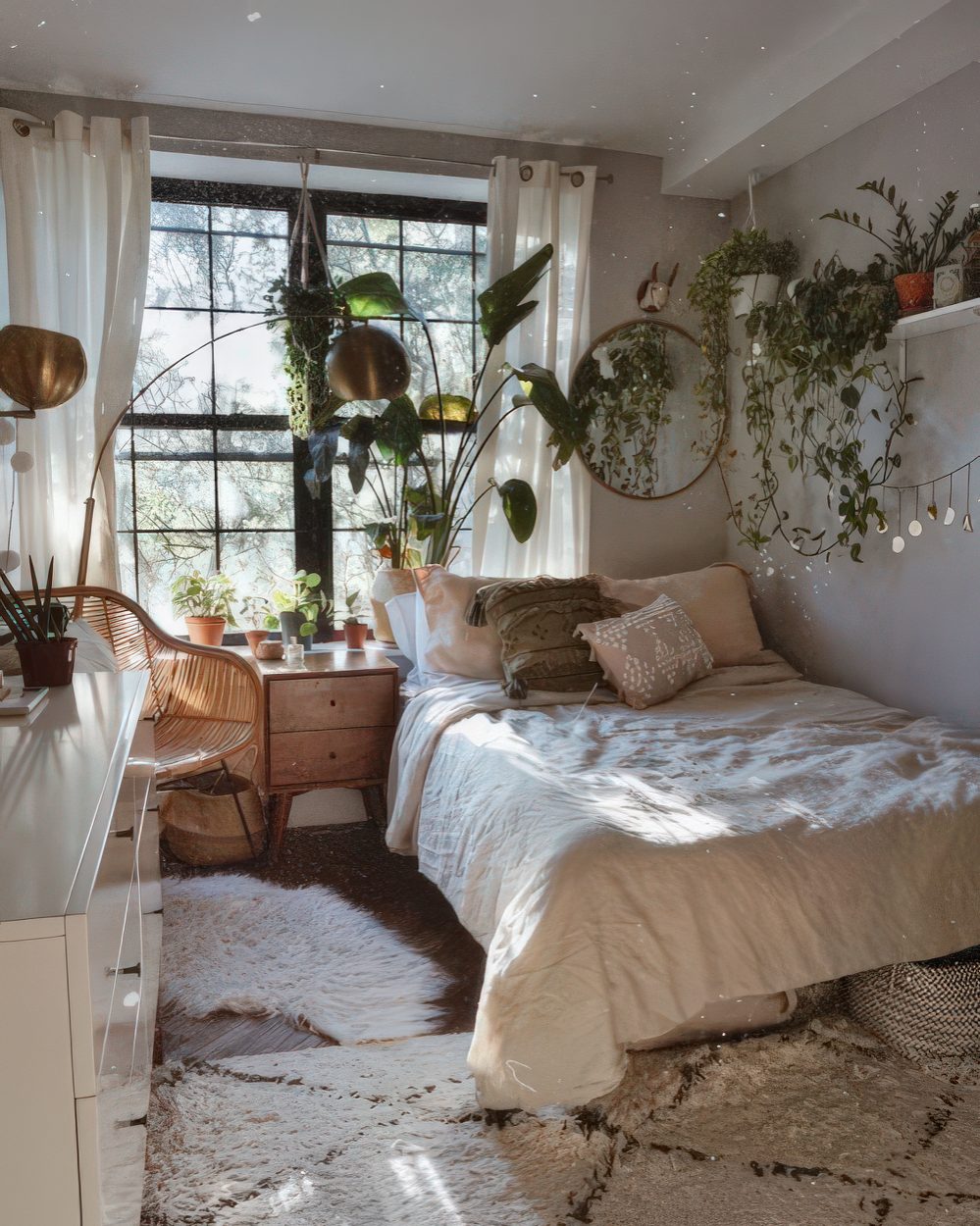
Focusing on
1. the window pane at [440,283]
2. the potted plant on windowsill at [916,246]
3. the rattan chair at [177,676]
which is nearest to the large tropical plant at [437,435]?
the window pane at [440,283]

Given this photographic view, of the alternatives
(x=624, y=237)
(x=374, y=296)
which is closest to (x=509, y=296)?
(x=374, y=296)

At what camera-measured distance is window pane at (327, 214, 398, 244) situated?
3.87 meters

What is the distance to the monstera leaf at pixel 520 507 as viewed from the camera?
11.8ft

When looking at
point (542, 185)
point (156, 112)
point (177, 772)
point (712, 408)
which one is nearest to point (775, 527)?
point (712, 408)

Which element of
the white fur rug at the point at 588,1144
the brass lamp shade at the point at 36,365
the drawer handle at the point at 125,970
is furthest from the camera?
the brass lamp shade at the point at 36,365

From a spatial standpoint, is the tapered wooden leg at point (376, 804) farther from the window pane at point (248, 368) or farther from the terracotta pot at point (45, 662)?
the terracotta pot at point (45, 662)

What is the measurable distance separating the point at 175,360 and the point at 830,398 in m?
2.34

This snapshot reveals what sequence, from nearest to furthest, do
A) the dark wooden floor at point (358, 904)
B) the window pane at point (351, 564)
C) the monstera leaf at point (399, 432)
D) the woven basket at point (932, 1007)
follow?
the woven basket at point (932, 1007) → the dark wooden floor at point (358, 904) → the monstera leaf at point (399, 432) → the window pane at point (351, 564)

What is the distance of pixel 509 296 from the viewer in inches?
138

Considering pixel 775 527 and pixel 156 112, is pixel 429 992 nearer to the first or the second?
pixel 775 527

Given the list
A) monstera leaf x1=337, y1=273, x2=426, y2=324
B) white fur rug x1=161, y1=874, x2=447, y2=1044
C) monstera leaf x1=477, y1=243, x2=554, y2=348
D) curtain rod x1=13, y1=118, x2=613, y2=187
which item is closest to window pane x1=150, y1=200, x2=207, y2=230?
curtain rod x1=13, y1=118, x2=613, y2=187

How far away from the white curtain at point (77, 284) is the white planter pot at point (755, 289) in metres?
2.06

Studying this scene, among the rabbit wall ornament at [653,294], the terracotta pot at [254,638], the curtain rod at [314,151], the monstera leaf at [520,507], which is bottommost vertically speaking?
the terracotta pot at [254,638]

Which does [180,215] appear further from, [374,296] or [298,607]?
[298,607]
